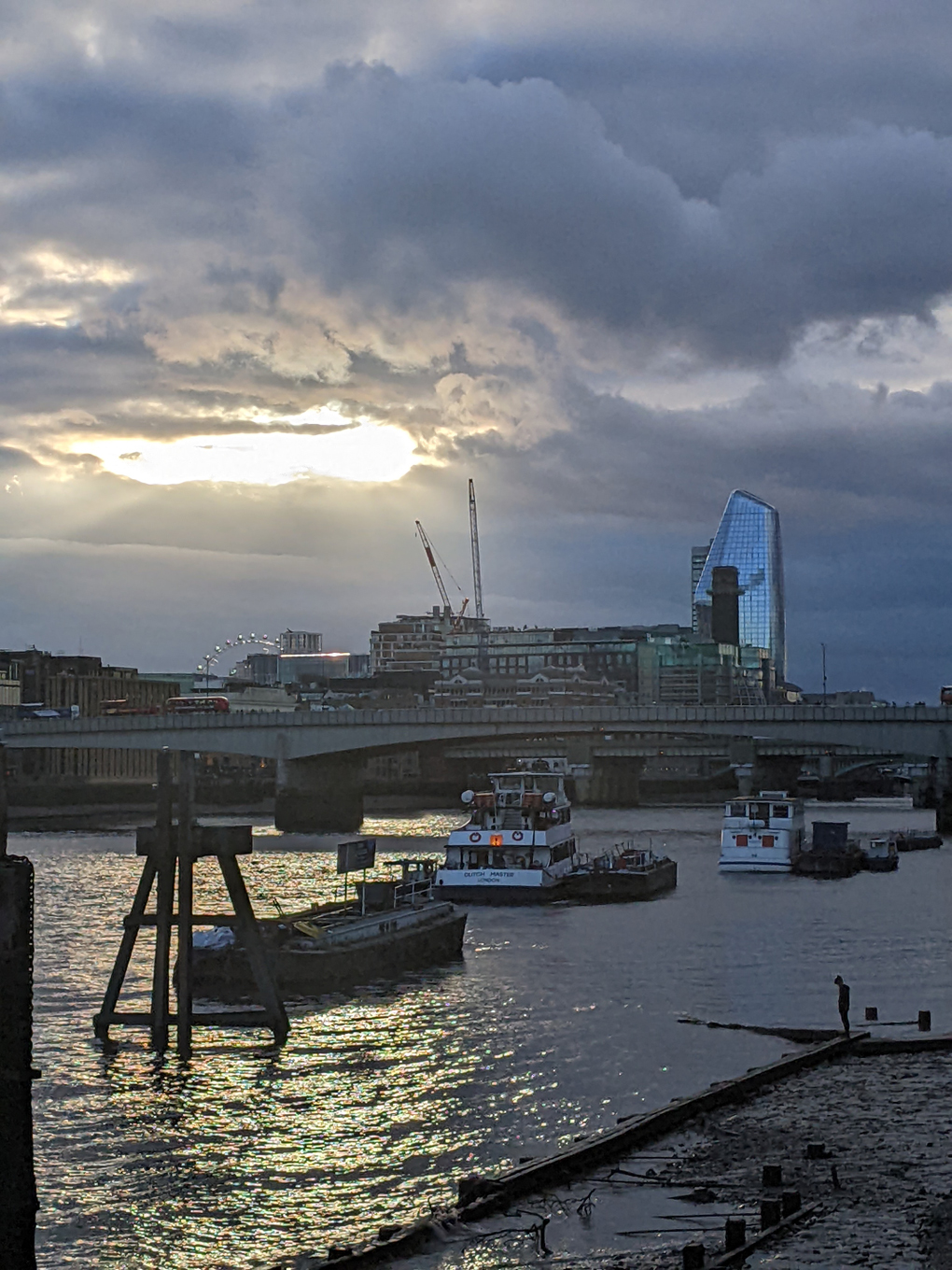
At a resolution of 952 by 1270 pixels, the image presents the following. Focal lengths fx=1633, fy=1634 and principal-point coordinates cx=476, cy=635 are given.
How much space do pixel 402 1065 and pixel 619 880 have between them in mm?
40795

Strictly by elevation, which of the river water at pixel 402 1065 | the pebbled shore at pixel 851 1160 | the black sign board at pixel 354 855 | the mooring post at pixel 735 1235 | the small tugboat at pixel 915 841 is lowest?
the small tugboat at pixel 915 841

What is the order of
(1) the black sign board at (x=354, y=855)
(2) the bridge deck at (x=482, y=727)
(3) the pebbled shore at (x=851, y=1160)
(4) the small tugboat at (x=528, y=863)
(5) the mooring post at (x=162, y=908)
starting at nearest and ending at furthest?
(3) the pebbled shore at (x=851, y=1160)
(5) the mooring post at (x=162, y=908)
(1) the black sign board at (x=354, y=855)
(4) the small tugboat at (x=528, y=863)
(2) the bridge deck at (x=482, y=727)

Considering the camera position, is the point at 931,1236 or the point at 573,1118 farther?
the point at 573,1118

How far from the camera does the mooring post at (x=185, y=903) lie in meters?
35.9

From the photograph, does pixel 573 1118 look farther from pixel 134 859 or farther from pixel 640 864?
pixel 134 859

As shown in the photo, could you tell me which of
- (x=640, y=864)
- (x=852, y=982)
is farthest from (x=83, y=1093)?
(x=640, y=864)

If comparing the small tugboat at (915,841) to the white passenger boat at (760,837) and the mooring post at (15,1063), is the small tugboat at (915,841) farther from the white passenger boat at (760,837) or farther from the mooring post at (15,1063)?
the mooring post at (15,1063)

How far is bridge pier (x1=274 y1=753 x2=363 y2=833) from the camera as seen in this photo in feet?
419

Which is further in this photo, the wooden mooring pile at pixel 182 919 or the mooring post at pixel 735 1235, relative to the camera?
the wooden mooring pile at pixel 182 919

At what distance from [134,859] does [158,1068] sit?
202 ft

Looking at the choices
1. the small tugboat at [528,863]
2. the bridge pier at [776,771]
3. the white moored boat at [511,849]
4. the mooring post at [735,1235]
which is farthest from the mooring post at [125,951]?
the bridge pier at [776,771]

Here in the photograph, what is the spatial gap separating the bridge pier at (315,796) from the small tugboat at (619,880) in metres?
51.0

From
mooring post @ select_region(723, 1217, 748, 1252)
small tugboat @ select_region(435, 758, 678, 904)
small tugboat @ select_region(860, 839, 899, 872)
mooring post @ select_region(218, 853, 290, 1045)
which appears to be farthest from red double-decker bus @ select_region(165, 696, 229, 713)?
Answer: mooring post @ select_region(723, 1217, 748, 1252)

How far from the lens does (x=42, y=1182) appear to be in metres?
26.7
